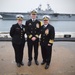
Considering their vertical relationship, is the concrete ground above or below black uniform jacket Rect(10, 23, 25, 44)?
below

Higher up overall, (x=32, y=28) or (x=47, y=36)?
(x=32, y=28)

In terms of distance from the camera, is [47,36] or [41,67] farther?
[41,67]

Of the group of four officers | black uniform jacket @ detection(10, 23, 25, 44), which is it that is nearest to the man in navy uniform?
the group of four officers

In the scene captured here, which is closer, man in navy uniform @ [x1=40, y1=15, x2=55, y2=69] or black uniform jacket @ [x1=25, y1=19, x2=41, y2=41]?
man in navy uniform @ [x1=40, y1=15, x2=55, y2=69]

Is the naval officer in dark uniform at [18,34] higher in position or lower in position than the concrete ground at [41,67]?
higher

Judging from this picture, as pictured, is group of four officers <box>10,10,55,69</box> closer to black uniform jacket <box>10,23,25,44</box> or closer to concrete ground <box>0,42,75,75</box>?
black uniform jacket <box>10,23,25,44</box>

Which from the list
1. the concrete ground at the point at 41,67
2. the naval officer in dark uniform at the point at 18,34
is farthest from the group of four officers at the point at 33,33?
the concrete ground at the point at 41,67

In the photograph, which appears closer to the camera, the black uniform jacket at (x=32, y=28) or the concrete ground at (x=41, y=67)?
the concrete ground at (x=41, y=67)

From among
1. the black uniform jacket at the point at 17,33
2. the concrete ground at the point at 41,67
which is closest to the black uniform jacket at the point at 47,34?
the black uniform jacket at the point at 17,33

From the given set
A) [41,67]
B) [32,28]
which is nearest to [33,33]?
[32,28]

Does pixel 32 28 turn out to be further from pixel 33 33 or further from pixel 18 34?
pixel 18 34

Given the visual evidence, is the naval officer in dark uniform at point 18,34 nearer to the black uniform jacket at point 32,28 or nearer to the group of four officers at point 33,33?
the group of four officers at point 33,33

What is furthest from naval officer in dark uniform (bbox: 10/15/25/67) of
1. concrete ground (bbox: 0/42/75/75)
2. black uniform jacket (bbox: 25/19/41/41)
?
concrete ground (bbox: 0/42/75/75)

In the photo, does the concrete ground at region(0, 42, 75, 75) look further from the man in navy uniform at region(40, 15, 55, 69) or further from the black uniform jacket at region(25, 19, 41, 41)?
the black uniform jacket at region(25, 19, 41, 41)
